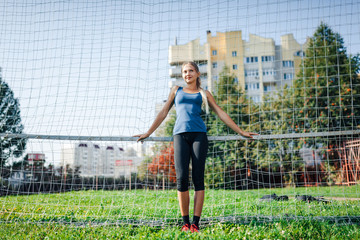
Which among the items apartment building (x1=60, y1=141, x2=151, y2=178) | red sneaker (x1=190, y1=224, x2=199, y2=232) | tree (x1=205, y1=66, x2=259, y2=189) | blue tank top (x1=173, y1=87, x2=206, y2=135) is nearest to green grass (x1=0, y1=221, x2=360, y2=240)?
red sneaker (x1=190, y1=224, x2=199, y2=232)

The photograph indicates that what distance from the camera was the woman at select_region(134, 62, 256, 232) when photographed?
251 centimetres

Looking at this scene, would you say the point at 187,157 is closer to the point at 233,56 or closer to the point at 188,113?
the point at 188,113

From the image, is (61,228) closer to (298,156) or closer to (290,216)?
(290,216)

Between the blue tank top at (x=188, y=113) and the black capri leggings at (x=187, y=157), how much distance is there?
A: 0.20 feet

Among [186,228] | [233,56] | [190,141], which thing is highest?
[233,56]

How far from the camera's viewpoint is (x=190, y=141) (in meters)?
2.60

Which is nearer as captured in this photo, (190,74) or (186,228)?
(186,228)

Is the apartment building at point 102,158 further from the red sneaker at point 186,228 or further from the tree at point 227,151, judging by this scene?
the tree at point 227,151

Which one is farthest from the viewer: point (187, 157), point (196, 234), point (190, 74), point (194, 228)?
point (190, 74)

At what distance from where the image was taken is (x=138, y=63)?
4195 mm

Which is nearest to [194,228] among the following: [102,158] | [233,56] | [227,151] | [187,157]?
[187,157]

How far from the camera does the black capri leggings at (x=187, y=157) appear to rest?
8.27 feet

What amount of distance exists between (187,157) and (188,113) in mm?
443

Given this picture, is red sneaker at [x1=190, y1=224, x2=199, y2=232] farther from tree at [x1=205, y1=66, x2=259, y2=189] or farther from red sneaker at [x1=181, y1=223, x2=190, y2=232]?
tree at [x1=205, y1=66, x2=259, y2=189]
